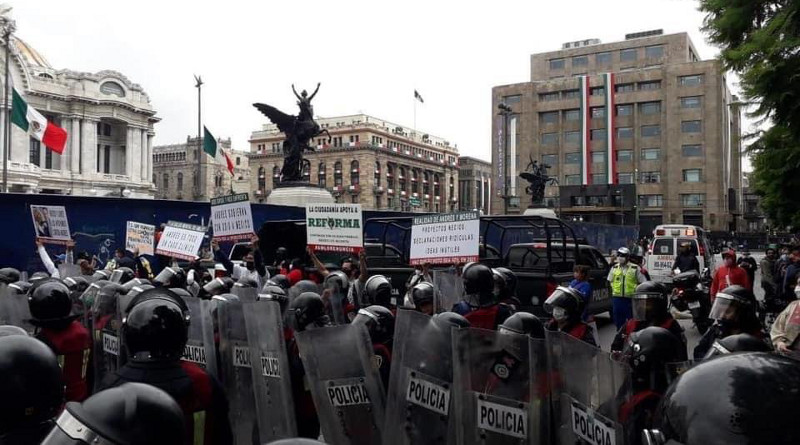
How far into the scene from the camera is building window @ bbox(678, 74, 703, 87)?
62.8 metres

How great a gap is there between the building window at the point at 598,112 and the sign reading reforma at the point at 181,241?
6162 cm

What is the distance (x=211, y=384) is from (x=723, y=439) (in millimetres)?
2210

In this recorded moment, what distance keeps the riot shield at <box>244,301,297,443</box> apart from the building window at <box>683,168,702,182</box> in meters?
65.2

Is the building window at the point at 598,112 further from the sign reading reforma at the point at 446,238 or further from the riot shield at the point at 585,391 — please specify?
the riot shield at the point at 585,391

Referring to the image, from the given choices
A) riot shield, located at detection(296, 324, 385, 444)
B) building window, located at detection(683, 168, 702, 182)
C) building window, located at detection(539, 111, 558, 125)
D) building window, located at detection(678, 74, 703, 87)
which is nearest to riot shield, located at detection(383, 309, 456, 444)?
riot shield, located at detection(296, 324, 385, 444)

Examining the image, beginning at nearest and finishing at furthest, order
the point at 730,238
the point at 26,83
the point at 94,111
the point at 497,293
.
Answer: the point at 497,293 < the point at 730,238 < the point at 26,83 < the point at 94,111

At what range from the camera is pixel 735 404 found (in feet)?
5.46

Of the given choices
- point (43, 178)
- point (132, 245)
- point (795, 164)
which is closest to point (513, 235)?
point (132, 245)

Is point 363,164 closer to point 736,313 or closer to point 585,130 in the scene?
point 585,130

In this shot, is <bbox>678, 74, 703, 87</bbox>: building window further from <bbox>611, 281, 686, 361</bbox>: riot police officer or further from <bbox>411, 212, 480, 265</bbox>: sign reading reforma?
<bbox>611, 281, 686, 361</bbox>: riot police officer

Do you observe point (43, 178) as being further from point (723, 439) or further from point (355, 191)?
point (723, 439)

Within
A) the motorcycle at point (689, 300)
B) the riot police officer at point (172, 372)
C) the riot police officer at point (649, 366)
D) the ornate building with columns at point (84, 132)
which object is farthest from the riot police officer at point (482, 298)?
the ornate building with columns at point (84, 132)

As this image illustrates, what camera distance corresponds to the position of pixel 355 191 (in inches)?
3738

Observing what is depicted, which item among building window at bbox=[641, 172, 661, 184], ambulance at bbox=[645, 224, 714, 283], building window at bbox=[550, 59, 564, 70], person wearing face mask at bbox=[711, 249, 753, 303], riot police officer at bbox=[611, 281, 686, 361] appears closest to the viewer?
riot police officer at bbox=[611, 281, 686, 361]
